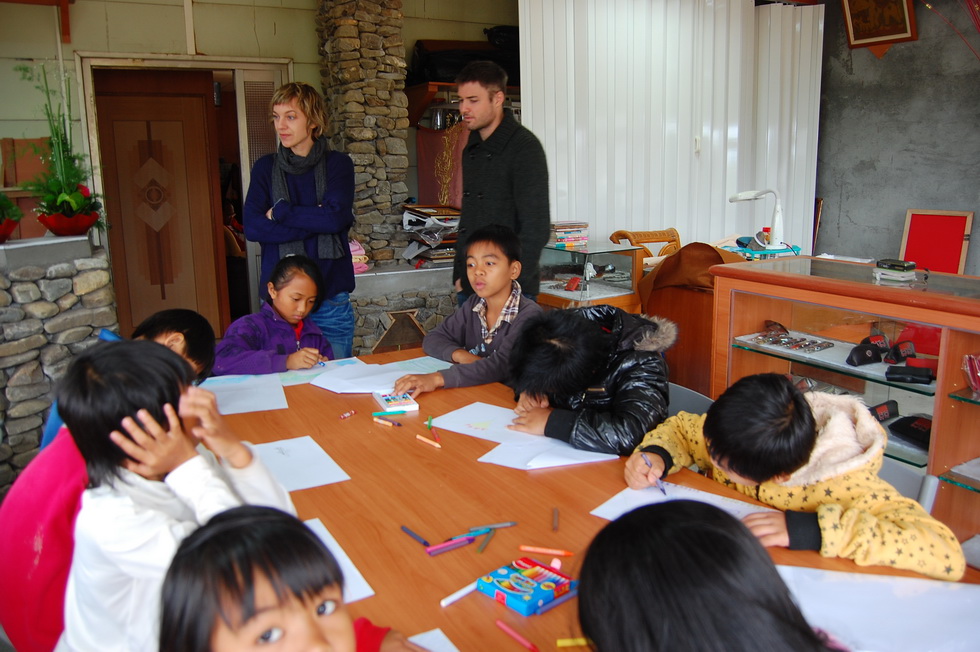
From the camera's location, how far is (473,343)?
271cm

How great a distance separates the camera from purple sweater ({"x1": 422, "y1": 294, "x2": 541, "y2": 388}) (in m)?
2.38

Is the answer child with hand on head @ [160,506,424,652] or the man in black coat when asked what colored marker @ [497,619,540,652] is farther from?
the man in black coat

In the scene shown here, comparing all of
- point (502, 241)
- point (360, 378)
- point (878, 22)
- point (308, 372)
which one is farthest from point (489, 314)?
point (878, 22)

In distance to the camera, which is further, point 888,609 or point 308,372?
point 308,372

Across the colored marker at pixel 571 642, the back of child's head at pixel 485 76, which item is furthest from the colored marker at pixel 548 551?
the back of child's head at pixel 485 76

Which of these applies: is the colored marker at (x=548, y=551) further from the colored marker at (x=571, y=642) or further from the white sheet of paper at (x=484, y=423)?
the white sheet of paper at (x=484, y=423)

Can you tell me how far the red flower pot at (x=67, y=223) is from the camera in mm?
3523

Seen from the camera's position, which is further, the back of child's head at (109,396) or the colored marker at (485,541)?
the colored marker at (485,541)

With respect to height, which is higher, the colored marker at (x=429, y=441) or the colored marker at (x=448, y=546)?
the colored marker at (x=429, y=441)

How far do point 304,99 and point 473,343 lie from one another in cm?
118

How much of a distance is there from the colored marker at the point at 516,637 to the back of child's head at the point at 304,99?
239 cm

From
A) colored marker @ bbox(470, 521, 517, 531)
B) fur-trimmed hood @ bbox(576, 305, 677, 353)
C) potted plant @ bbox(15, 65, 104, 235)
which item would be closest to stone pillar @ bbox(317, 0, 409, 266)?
potted plant @ bbox(15, 65, 104, 235)

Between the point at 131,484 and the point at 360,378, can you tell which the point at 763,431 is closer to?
the point at 131,484

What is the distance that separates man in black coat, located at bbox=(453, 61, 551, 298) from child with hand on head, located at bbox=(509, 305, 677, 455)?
96 centimetres
